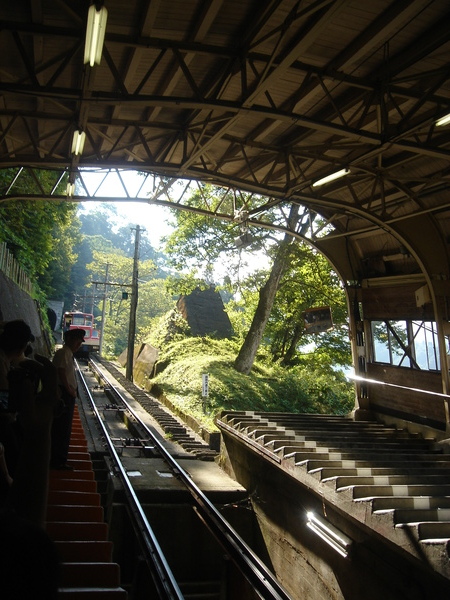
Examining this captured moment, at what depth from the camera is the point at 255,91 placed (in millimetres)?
Answer: 6062

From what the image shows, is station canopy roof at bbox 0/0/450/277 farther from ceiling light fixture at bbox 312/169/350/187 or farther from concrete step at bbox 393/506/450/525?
concrete step at bbox 393/506/450/525

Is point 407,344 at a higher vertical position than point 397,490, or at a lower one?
higher

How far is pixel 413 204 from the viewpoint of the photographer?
9.98m

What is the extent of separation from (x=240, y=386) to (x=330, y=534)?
34.7 feet

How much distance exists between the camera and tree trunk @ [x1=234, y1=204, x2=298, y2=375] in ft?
58.0

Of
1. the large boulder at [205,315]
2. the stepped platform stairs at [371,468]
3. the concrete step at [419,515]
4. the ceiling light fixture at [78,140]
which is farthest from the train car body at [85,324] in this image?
the concrete step at [419,515]

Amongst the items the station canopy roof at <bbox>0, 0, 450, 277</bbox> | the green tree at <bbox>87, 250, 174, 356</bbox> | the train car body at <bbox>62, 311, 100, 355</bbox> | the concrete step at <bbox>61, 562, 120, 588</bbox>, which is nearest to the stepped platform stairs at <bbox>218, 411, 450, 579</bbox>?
the concrete step at <bbox>61, 562, 120, 588</bbox>

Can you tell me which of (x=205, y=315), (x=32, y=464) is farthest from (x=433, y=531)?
(x=205, y=315)

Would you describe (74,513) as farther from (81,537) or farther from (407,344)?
(407,344)

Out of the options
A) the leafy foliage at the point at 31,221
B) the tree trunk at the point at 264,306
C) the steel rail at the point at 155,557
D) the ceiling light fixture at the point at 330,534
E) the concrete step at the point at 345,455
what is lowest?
the ceiling light fixture at the point at 330,534

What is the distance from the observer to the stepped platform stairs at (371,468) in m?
4.68

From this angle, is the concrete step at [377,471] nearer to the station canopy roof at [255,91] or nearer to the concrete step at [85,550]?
the concrete step at [85,550]

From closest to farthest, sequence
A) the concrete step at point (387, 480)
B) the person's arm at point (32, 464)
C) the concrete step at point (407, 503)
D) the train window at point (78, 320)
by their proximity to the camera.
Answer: the person's arm at point (32, 464) < the concrete step at point (407, 503) < the concrete step at point (387, 480) < the train window at point (78, 320)

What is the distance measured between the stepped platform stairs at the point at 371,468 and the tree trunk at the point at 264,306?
23.8 ft
